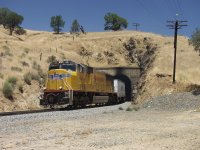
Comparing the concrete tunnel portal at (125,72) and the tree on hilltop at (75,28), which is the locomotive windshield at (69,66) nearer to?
the concrete tunnel portal at (125,72)

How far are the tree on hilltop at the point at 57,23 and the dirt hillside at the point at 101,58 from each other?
1092 centimetres

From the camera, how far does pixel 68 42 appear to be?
89.2 meters

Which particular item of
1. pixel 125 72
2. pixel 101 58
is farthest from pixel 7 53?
pixel 101 58

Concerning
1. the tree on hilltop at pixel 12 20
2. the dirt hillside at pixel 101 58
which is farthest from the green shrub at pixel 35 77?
the tree on hilltop at pixel 12 20

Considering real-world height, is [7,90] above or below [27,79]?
below

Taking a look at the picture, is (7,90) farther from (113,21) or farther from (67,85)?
(113,21)

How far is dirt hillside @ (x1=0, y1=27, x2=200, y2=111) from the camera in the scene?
44.8 m

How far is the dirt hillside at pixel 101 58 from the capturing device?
4480 cm

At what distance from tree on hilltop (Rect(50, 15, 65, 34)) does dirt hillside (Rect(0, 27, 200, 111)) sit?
10.9m

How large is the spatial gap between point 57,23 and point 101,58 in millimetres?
41750

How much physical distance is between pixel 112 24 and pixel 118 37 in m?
42.5

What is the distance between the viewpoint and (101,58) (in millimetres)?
87500

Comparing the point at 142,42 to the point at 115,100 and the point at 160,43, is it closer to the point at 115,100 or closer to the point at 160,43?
the point at 160,43

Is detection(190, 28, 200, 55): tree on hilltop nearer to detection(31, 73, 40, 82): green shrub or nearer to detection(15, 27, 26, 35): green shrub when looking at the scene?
detection(31, 73, 40, 82): green shrub
